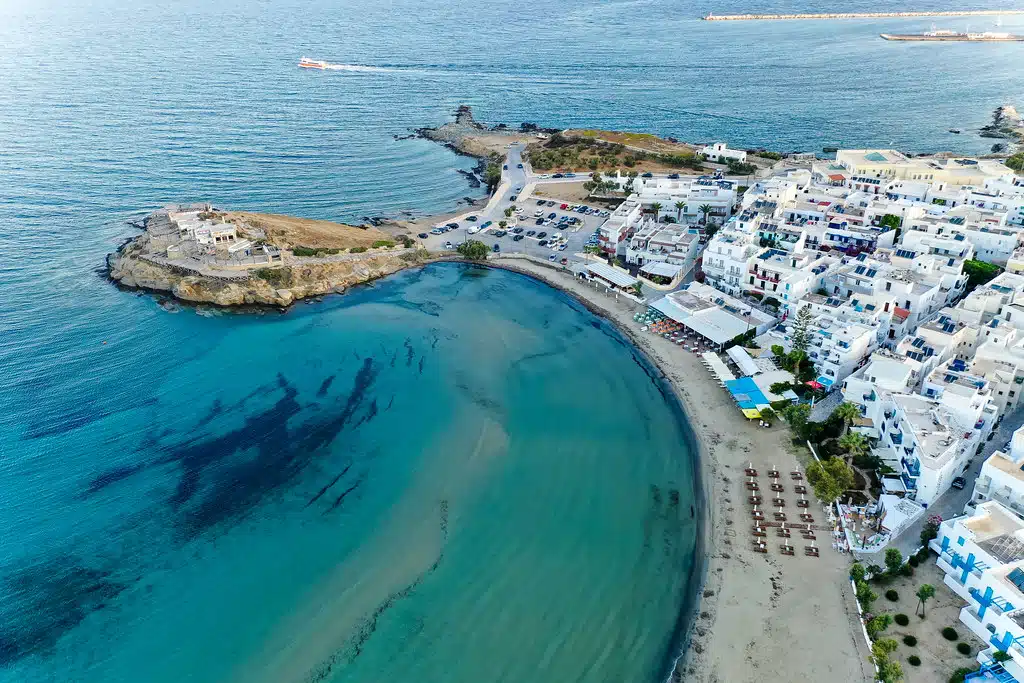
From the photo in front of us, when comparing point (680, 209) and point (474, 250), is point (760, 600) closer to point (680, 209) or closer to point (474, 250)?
point (474, 250)

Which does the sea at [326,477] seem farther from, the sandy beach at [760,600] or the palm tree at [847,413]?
the palm tree at [847,413]

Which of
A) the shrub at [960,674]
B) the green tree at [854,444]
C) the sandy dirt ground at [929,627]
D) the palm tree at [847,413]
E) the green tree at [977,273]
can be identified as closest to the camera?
the shrub at [960,674]

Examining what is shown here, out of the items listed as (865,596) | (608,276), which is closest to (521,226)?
(608,276)

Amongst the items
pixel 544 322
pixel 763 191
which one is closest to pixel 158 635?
pixel 544 322

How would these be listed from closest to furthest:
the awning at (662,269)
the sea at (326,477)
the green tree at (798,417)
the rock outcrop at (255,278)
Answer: the sea at (326,477), the green tree at (798,417), the awning at (662,269), the rock outcrop at (255,278)

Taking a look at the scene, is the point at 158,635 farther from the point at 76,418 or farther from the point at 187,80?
the point at 187,80

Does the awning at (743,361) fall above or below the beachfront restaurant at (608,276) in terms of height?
below

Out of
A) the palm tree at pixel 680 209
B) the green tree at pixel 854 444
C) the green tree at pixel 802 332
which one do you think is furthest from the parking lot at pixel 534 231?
the green tree at pixel 854 444
